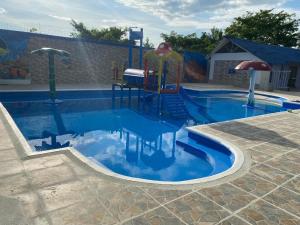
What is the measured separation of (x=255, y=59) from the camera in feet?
74.1

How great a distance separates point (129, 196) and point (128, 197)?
0.03 meters

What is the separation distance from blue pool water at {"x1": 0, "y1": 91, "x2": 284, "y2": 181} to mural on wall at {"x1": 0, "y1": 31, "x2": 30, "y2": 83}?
3.75 meters

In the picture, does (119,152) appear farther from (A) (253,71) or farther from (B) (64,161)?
(A) (253,71)

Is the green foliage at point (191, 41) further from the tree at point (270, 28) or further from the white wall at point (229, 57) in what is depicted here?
the white wall at point (229, 57)

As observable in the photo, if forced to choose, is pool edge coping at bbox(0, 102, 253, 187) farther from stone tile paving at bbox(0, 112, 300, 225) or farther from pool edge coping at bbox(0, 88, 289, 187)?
stone tile paving at bbox(0, 112, 300, 225)

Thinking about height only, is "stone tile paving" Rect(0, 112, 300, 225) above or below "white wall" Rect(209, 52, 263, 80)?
below

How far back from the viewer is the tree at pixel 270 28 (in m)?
34.7

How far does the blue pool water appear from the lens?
648 centimetres

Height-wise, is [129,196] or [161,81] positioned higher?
[161,81]

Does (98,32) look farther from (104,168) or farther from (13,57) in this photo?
(104,168)

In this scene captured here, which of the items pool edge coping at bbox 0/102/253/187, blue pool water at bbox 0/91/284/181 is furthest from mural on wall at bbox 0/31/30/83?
pool edge coping at bbox 0/102/253/187

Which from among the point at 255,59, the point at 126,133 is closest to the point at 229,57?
the point at 255,59

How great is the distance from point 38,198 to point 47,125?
6.73 m

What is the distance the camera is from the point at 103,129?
966 centimetres
